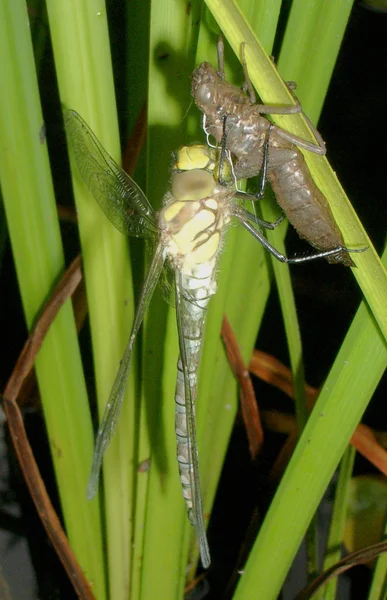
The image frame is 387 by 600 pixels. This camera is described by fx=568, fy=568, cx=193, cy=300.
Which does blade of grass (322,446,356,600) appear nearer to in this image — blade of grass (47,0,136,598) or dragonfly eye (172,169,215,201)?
blade of grass (47,0,136,598)

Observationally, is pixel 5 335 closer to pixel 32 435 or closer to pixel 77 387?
pixel 32 435

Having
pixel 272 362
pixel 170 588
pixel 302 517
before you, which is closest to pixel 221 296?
pixel 302 517

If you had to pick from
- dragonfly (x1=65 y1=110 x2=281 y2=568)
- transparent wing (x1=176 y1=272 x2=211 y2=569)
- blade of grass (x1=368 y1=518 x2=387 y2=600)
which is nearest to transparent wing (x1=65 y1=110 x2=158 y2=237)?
dragonfly (x1=65 y1=110 x2=281 y2=568)

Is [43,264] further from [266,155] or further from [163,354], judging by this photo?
[266,155]

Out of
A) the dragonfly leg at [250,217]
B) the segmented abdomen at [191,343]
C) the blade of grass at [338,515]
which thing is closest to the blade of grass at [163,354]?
the segmented abdomen at [191,343]

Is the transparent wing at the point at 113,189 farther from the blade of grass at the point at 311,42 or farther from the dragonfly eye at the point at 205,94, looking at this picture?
the blade of grass at the point at 311,42

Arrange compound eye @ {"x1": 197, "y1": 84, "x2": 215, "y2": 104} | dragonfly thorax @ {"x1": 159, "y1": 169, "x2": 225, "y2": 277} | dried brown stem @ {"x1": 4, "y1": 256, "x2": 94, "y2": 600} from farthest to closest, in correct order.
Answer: dried brown stem @ {"x1": 4, "y1": 256, "x2": 94, "y2": 600}
dragonfly thorax @ {"x1": 159, "y1": 169, "x2": 225, "y2": 277}
compound eye @ {"x1": 197, "y1": 84, "x2": 215, "y2": 104}

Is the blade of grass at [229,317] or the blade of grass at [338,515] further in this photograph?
the blade of grass at [338,515]
